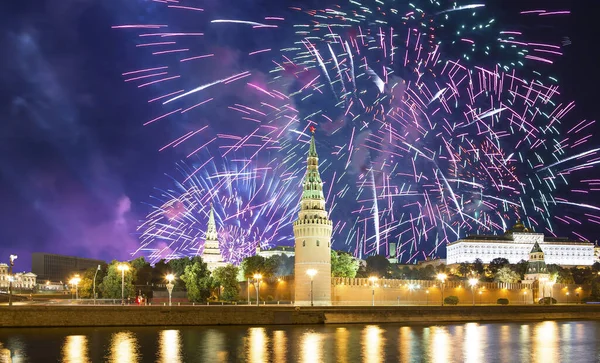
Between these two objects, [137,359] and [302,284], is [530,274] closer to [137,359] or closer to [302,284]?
[302,284]

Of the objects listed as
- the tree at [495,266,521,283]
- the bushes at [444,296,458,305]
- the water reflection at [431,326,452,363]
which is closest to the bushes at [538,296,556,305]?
the bushes at [444,296,458,305]

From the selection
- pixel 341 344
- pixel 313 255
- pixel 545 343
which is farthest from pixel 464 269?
pixel 341 344

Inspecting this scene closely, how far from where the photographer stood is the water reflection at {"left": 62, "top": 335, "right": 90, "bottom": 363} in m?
32.0

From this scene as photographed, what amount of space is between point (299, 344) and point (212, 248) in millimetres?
72541

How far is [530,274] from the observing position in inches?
4114

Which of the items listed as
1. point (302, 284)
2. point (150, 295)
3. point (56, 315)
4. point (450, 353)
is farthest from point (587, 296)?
point (56, 315)

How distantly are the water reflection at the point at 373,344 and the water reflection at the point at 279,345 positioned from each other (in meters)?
4.25

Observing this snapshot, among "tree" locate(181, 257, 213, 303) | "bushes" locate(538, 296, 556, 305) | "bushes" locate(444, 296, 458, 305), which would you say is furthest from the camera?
"bushes" locate(538, 296, 556, 305)

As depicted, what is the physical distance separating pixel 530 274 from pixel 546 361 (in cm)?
7425

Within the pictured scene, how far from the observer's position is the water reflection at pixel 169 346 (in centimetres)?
3288

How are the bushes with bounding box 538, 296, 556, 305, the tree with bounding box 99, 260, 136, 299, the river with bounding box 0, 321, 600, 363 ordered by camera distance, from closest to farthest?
the river with bounding box 0, 321, 600, 363 < the tree with bounding box 99, 260, 136, 299 < the bushes with bounding box 538, 296, 556, 305

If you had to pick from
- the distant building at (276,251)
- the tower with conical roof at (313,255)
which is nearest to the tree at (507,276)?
the tower with conical roof at (313,255)

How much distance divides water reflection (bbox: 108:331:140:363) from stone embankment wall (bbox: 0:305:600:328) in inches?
245

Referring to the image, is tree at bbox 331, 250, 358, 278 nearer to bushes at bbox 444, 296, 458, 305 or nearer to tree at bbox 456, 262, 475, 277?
bushes at bbox 444, 296, 458, 305
